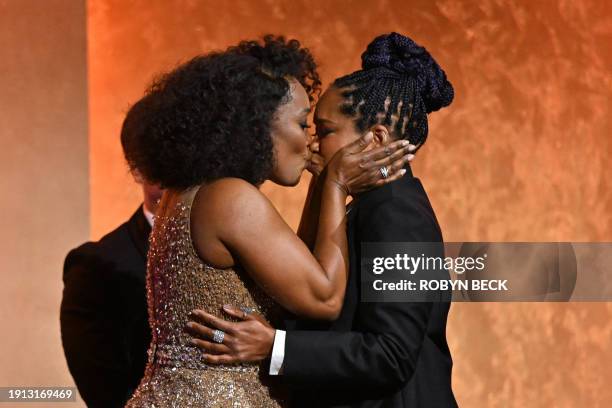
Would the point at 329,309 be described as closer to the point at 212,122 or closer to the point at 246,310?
the point at 246,310

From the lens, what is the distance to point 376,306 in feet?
6.81

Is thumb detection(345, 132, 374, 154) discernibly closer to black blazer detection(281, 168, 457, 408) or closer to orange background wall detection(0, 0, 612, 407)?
black blazer detection(281, 168, 457, 408)

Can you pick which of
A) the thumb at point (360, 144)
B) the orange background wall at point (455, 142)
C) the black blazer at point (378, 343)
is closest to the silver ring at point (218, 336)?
the black blazer at point (378, 343)

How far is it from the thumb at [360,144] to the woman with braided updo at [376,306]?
57 mm

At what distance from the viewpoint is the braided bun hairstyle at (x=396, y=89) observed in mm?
2283

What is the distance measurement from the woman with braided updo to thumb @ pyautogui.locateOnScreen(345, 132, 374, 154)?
0.06 metres

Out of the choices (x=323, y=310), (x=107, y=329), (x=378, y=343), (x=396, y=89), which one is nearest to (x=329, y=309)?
(x=323, y=310)

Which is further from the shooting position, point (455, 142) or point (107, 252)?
point (455, 142)

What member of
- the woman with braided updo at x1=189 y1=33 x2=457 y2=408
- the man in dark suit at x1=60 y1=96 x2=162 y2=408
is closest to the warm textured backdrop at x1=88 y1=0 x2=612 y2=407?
the man in dark suit at x1=60 y1=96 x2=162 y2=408

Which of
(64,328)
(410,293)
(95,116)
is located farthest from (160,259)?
(95,116)

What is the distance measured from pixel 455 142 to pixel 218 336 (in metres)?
2.13

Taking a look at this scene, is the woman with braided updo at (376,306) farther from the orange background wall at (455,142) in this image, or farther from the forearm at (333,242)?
the orange background wall at (455,142)

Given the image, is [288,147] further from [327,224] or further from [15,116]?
[15,116]

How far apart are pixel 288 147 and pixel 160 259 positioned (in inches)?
13.8
